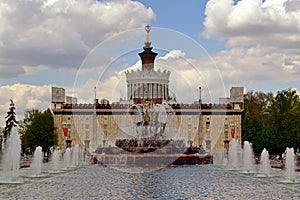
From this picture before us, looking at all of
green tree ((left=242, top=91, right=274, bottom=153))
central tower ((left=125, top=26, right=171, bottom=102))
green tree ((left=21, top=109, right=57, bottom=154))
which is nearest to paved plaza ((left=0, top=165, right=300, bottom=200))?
green tree ((left=21, top=109, right=57, bottom=154))

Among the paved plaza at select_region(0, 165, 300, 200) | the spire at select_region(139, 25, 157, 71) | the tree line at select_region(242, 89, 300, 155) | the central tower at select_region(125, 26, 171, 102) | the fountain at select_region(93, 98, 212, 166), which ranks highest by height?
the spire at select_region(139, 25, 157, 71)

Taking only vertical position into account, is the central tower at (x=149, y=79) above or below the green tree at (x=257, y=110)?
above

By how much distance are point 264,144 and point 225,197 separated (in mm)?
49873

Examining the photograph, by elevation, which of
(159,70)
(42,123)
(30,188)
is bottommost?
(30,188)

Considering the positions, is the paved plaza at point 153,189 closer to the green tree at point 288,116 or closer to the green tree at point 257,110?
the green tree at point 288,116

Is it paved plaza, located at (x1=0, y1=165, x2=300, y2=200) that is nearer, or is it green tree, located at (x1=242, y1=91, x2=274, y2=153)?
paved plaza, located at (x1=0, y1=165, x2=300, y2=200)

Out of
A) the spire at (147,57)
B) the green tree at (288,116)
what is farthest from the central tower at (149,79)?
the green tree at (288,116)

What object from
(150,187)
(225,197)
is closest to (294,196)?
(225,197)

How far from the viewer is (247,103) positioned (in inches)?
3588

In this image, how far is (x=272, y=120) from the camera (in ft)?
269

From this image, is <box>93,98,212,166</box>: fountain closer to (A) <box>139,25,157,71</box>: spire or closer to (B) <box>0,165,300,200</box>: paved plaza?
(B) <box>0,165,300,200</box>: paved plaza

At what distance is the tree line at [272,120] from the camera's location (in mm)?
66938

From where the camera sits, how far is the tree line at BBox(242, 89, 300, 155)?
66938mm

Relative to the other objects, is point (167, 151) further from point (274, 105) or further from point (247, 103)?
point (247, 103)
